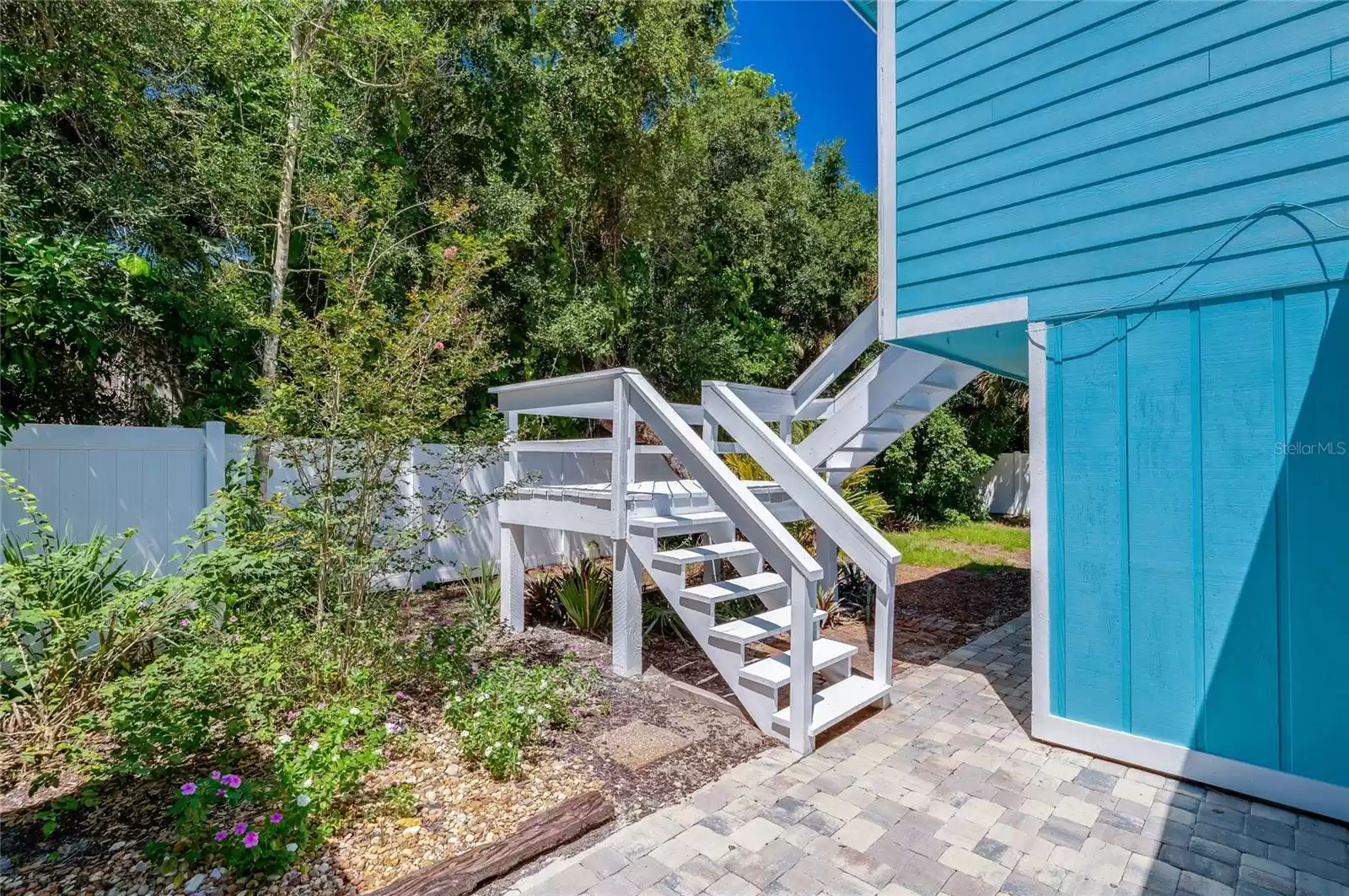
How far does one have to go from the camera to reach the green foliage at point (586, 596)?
5254mm

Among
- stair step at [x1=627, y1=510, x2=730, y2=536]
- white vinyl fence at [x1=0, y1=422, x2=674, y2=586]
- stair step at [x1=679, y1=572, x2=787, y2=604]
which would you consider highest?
white vinyl fence at [x1=0, y1=422, x2=674, y2=586]

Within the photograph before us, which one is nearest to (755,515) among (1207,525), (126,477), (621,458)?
(621,458)

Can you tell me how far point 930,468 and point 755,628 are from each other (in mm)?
9022

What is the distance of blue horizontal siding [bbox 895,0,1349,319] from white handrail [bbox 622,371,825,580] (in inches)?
60.6

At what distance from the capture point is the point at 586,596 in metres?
5.24

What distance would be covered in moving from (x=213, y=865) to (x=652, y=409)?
9.65ft

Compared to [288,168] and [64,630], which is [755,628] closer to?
[64,630]

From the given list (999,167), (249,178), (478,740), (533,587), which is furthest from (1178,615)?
(249,178)

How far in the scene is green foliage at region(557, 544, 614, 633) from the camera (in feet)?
17.2

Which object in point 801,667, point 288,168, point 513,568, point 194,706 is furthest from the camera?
point 513,568

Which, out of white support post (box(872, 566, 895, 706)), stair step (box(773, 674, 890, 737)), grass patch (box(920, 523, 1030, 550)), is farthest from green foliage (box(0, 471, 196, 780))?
grass patch (box(920, 523, 1030, 550))

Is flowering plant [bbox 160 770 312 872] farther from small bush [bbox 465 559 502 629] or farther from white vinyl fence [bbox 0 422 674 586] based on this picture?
small bush [bbox 465 559 502 629]

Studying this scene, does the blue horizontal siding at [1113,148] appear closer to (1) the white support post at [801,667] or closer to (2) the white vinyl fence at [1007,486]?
(1) the white support post at [801,667]

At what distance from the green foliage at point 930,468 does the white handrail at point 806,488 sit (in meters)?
7.44
